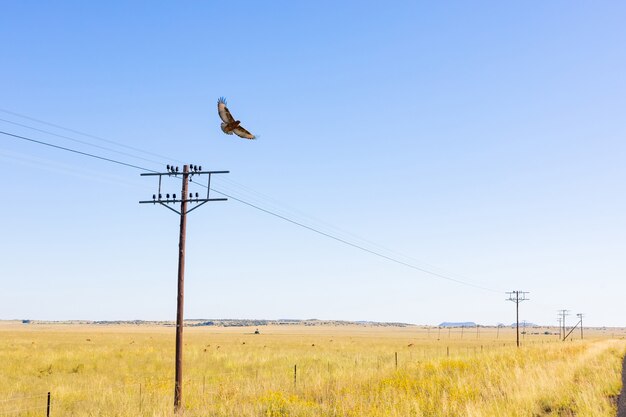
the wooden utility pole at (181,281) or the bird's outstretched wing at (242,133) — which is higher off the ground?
the bird's outstretched wing at (242,133)

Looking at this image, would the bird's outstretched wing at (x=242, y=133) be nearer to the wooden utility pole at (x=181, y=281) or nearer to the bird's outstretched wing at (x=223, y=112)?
the bird's outstretched wing at (x=223, y=112)

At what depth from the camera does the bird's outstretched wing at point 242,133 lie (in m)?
18.0

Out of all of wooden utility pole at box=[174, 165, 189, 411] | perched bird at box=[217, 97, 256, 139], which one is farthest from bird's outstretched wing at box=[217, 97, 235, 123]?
wooden utility pole at box=[174, 165, 189, 411]

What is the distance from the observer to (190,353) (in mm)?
46688

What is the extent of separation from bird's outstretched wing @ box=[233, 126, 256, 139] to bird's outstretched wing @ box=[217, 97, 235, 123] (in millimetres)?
333

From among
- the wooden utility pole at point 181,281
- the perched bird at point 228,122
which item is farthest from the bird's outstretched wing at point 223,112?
the wooden utility pole at point 181,281

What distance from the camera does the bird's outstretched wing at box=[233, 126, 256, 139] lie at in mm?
18047

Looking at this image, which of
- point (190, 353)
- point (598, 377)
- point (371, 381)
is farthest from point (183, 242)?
point (190, 353)

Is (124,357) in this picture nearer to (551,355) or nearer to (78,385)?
(78,385)

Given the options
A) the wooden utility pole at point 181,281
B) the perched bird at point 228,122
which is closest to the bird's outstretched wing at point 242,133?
the perched bird at point 228,122

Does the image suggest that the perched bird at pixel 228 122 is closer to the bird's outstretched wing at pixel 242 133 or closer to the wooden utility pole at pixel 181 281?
the bird's outstretched wing at pixel 242 133

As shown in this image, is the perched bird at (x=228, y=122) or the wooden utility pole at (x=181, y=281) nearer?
the perched bird at (x=228, y=122)

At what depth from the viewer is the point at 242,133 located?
18188mm

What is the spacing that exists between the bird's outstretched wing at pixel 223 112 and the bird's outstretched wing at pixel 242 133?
333 mm
